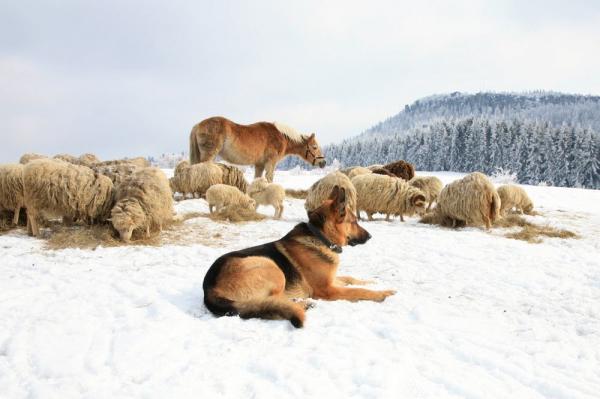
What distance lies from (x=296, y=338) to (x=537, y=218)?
495 inches

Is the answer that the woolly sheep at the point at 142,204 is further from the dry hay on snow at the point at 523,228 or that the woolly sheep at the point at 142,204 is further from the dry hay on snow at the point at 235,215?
the dry hay on snow at the point at 523,228

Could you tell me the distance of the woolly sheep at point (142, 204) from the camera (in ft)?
26.0

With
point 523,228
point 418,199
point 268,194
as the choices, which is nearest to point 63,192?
point 268,194

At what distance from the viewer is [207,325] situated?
3967 mm

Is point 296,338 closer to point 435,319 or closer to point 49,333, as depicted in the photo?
point 435,319

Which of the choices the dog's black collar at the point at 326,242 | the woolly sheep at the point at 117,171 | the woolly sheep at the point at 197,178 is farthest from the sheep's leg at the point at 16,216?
the dog's black collar at the point at 326,242

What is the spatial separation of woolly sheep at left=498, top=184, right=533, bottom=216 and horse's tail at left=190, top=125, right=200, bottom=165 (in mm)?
11133

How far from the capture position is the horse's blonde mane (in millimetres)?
14781

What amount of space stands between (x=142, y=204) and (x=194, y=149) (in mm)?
6629

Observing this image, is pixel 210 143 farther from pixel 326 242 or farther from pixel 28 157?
pixel 326 242

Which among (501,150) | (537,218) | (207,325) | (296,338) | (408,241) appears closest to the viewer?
(296,338)

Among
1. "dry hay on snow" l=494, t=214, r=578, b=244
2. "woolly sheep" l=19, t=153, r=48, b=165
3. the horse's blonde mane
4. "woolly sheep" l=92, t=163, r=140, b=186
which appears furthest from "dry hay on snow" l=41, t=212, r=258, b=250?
"dry hay on snow" l=494, t=214, r=578, b=244

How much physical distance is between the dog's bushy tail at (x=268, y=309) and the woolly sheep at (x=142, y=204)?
4.81 m

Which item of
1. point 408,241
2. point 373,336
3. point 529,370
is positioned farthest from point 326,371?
point 408,241
